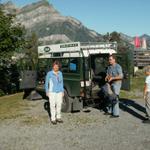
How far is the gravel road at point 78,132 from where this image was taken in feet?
30.5

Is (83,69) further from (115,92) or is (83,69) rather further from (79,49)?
(115,92)

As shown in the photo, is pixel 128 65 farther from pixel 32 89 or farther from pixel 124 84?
pixel 32 89

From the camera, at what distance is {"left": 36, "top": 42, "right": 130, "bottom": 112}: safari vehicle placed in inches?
530

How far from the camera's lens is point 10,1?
3394 centimetres

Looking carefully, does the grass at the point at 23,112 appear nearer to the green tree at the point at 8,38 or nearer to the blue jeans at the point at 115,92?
the blue jeans at the point at 115,92

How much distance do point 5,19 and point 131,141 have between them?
71.3ft

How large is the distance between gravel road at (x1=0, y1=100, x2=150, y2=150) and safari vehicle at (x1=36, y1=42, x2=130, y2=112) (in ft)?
1.73

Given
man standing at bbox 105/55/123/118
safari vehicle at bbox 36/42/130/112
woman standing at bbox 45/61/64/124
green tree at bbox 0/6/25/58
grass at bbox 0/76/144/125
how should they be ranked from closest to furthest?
woman standing at bbox 45/61/64/124 < grass at bbox 0/76/144/125 < man standing at bbox 105/55/123/118 < safari vehicle at bbox 36/42/130/112 < green tree at bbox 0/6/25/58

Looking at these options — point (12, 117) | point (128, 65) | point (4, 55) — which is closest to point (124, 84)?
point (128, 65)

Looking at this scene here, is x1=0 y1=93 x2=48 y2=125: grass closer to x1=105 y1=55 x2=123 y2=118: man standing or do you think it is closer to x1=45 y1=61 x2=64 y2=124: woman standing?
x1=45 y1=61 x2=64 y2=124: woman standing

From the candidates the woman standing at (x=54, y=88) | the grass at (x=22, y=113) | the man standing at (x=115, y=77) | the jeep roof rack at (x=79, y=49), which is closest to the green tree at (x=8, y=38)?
the grass at (x=22, y=113)

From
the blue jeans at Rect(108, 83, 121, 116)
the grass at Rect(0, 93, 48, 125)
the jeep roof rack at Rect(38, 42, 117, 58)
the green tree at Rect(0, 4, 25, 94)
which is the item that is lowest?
the grass at Rect(0, 93, 48, 125)

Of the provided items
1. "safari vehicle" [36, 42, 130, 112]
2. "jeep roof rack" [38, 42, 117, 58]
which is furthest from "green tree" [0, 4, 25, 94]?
"safari vehicle" [36, 42, 130, 112]

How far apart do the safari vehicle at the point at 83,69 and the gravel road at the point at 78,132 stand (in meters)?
0.53
